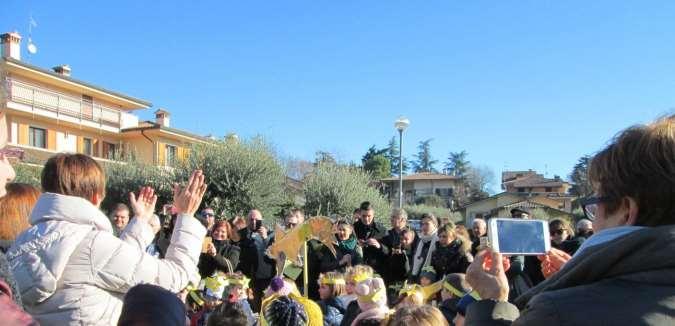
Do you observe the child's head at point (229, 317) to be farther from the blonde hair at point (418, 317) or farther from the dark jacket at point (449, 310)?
the dark jacket at point (449, 310)

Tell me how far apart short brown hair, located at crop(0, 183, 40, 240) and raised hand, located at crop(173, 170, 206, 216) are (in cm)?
82

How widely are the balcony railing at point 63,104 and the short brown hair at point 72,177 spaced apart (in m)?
27.0

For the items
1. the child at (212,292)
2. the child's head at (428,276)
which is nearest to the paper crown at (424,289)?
the child's head at (428,276)

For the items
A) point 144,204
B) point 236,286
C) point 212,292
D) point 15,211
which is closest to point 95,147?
point 212,292

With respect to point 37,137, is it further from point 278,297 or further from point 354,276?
point 278,297

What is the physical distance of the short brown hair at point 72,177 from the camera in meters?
2.22

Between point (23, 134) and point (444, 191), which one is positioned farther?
point (444, 191)

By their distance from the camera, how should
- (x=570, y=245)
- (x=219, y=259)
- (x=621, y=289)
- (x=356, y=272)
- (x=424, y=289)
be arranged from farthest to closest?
(x=219, y=259)
(x=570, y=245)
(x=424, y=289)
(x=356, y=272)
(x=621, y=289)

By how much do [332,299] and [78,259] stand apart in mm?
3363

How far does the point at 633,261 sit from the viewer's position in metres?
1.22

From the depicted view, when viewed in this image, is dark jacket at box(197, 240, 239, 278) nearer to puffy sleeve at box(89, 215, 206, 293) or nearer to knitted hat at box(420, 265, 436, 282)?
knitted hat at box(420, 265, 436, 282)

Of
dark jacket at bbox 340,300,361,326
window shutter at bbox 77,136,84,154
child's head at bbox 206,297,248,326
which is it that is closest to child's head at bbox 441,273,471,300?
dark jacket at bbox 340,300,361,326

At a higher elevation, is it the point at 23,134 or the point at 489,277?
the point at 23,134

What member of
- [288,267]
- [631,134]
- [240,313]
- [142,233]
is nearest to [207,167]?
[288,267]
